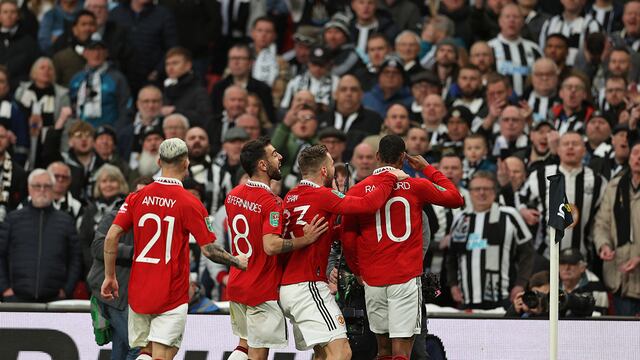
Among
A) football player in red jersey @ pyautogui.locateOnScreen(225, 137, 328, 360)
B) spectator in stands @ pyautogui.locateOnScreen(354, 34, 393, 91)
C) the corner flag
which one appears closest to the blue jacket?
spectator in stands @ pyautogui.locateOnScreen(354, 34, 393, 91)

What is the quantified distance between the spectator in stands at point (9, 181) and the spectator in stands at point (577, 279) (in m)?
6.69

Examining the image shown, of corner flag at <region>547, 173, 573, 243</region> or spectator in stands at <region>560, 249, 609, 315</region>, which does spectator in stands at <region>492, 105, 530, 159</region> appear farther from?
corner flag at <region>547, 173, 573, 243</region>

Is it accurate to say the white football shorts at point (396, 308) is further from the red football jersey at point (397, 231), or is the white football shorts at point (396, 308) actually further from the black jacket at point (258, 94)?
the black jacket at point (258, 94)

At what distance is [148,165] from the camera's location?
18.2 meters

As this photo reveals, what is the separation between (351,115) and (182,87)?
103 inches

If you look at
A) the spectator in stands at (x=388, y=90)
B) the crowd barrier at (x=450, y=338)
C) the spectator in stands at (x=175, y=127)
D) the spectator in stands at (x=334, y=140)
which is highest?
the spectator in stands at (x=388, y=90)

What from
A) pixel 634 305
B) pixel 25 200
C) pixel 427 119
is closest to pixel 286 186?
pixel 427 119

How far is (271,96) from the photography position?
19812 mm

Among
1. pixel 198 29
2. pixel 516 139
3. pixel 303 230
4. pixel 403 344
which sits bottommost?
pixel 403 344

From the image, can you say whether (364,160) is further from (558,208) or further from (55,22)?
(55,22)

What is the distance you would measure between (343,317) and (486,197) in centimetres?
398

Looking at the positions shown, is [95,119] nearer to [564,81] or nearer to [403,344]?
[564,81]

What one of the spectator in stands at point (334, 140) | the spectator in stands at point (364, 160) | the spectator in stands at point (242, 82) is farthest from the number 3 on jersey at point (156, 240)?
the spectator in stands at point (242, 82)

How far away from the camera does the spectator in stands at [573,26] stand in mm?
19938
